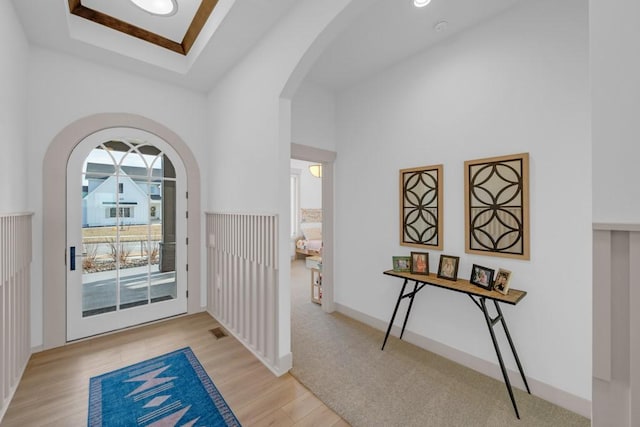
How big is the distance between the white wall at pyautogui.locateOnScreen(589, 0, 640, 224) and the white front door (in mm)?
3540

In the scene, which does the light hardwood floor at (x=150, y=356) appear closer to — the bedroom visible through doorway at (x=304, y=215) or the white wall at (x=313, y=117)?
the white wall at (x=313, y=117)

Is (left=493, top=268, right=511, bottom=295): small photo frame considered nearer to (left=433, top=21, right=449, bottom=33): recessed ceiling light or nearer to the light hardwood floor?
the light hardwood floor

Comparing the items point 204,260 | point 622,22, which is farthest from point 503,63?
point 204,260

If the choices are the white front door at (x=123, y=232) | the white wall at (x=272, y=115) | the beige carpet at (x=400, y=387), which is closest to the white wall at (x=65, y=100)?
the white front door at (x=123, y=232)

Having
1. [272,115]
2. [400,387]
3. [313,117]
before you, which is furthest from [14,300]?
[313,117]

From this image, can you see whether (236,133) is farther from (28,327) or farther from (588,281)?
(588,281)

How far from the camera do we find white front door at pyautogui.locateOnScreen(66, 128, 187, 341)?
265 cm

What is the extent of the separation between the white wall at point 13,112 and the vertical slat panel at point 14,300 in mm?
169

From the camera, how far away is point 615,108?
827mm

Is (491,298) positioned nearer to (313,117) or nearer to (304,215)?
(313,117)

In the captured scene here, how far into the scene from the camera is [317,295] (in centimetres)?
384

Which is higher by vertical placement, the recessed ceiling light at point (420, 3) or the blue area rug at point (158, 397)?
the recessed ceiling light at point (420, 3)

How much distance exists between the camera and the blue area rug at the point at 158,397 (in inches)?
66.4

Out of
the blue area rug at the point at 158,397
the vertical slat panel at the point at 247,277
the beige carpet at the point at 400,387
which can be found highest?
the vertical slat panel at the point at 247,277
